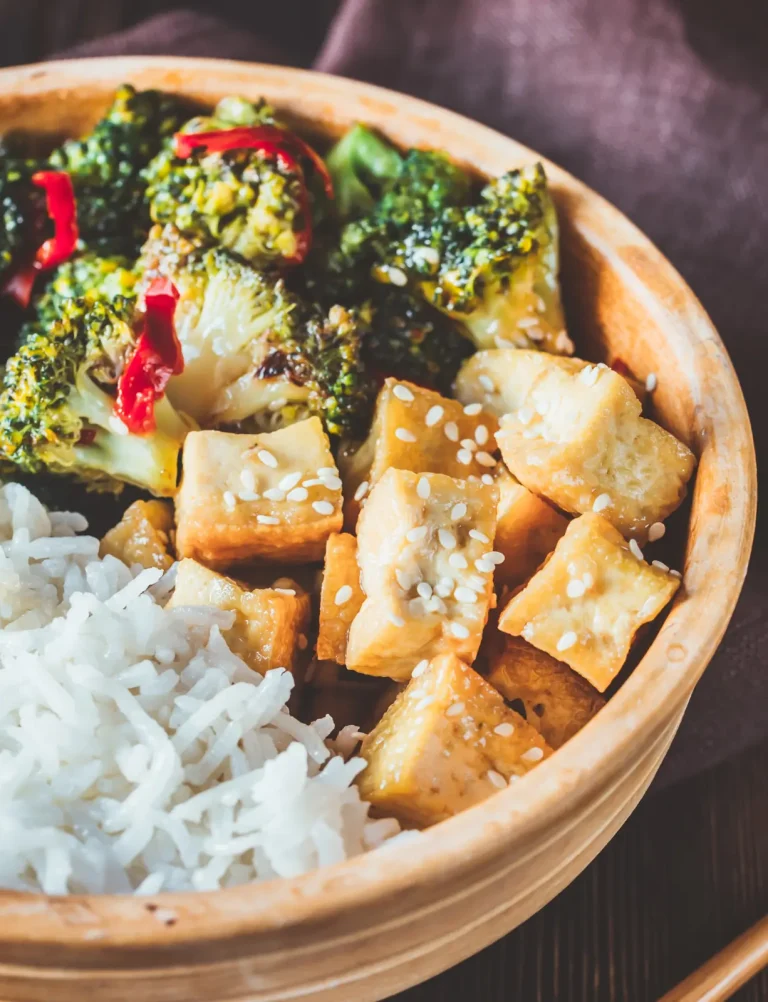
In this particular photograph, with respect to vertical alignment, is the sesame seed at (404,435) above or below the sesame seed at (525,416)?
below

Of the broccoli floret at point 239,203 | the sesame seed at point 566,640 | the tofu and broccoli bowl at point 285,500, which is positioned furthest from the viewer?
the broccoli floret at point 239,203

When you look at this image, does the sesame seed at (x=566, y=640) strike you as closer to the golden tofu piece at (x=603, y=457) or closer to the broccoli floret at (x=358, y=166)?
the golden tofu piece at (x=603, y=457)

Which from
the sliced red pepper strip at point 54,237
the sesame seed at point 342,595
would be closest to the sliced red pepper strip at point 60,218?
the sliced red pepper strip at point 54,237

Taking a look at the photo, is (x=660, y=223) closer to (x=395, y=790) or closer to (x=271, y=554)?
(x=271, y=554)

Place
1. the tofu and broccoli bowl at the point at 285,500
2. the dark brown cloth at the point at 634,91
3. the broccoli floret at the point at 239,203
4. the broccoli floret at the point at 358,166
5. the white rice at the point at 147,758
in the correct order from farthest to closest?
the dark brown cloth at the point at 634,91 < the broccoli floret at the point at 358,166 < the broccoli floret at the point at 239,203 < the tofu and broccoli bowl at the point at 285,500 < the white rice at the point at 147,758

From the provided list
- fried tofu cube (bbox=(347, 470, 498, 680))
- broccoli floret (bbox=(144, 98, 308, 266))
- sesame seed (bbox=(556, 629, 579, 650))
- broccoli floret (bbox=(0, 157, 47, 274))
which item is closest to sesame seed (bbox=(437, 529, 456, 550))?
fried tofu cube (bbox=(347, 470, 498, 680))

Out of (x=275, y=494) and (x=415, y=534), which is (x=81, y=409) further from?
(x=415, y=534)
